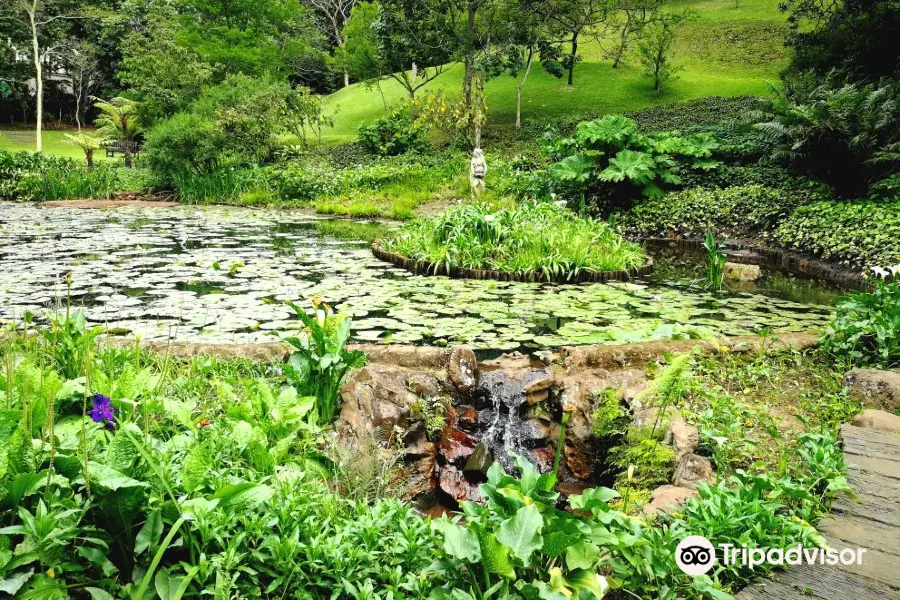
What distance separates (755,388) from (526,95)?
25.6 m

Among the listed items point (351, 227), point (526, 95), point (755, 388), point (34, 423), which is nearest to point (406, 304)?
point (755, 388)

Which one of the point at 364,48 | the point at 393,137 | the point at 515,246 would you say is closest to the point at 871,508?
the point at 515,246

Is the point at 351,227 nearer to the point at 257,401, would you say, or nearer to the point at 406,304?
the point at 406,304

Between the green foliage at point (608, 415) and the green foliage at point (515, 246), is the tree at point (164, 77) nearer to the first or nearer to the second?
the green foliage at point (515, 246)

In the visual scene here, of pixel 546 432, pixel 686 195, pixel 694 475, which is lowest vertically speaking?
pixel 546 432

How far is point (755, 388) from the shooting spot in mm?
4082

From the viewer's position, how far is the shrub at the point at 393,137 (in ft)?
72.6

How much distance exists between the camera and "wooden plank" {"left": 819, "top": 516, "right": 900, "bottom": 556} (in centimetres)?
226

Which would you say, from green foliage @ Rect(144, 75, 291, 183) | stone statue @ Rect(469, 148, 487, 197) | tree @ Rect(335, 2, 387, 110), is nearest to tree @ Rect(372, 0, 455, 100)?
tree @ Rect(335, 2, 387, 110)

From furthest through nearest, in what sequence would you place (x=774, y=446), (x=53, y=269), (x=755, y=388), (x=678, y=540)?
(x=53, y=269)
(x=755, y=388)
(x=774, y=446)
(x=678, y=540)

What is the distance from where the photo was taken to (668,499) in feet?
8.77

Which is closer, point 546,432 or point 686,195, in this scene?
point 546,432

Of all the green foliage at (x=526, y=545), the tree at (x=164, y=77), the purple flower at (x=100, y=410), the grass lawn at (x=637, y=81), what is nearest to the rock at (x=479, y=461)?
the green foliage at (x=526, y=545)

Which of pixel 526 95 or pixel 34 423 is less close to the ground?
pixel 526 95
